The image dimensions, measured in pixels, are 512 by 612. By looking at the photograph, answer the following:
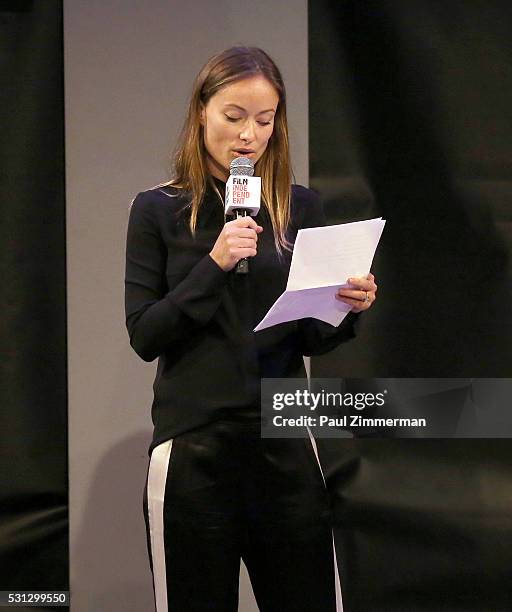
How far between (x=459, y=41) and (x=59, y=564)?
2152 millimetres

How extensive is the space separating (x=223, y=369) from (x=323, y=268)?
26 cm

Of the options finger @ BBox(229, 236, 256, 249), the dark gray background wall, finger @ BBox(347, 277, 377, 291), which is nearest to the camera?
finger @ BBox(229, 236, 256, 249)

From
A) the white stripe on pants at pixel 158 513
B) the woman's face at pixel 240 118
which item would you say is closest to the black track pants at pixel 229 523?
the white stripe on pants at pixel 158 513

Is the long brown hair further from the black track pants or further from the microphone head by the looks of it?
the black track pants

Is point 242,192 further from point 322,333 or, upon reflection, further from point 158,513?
point 158,513

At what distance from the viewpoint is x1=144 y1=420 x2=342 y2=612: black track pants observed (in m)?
1.56

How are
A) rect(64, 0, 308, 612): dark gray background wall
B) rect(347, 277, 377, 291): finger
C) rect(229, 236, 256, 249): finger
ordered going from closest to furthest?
rect(229, 236, 256, 249): finger → rect(347, 277, 377, 291): finger → rect(64, 0, 308, 612): dark gray background wall

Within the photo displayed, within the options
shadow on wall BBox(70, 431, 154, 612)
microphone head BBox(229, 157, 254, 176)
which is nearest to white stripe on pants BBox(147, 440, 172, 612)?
microphone head BBox(229, 157, 254, 176)

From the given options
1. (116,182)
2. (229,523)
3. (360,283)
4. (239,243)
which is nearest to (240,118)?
(239,243)

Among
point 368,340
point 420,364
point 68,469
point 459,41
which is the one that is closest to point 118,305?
point 68,469

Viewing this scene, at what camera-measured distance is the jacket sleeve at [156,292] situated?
1.54 meters

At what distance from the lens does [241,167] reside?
5.16 feet

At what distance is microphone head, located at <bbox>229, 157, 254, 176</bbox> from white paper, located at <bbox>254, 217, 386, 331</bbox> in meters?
0.16

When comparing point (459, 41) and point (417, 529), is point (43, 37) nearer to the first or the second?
point (459, 41)
